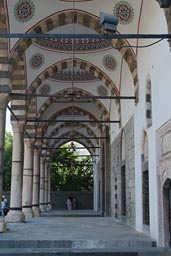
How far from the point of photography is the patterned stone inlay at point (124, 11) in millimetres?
7949

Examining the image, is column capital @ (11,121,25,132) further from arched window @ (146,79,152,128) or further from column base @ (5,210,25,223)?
arched window @ (146,79,152,128)

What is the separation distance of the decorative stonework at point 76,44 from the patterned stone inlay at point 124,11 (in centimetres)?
261

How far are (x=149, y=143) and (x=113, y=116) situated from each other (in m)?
6.07

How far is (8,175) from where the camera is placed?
26.3m

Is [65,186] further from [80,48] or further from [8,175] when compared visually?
[80,48]

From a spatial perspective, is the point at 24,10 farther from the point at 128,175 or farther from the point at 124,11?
the point at 128,175

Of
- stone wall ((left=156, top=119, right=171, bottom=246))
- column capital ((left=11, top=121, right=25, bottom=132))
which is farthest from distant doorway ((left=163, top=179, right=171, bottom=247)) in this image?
column capital ((left=11, top=121, right=25, bottom=132))

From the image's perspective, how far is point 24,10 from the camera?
8125 mm

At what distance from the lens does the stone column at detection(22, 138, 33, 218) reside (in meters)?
12.2

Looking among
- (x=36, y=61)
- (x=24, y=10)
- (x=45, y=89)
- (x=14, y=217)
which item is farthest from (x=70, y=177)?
(x=24, y=10)

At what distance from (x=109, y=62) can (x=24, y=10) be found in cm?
362

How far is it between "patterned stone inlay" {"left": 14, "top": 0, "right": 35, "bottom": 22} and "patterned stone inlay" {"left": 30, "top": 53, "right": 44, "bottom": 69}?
2610 mm

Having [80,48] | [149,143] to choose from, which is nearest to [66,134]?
[80,48]

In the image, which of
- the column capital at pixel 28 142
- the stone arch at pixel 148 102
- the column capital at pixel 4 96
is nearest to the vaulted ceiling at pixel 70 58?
the column capital at pixel 28 142
